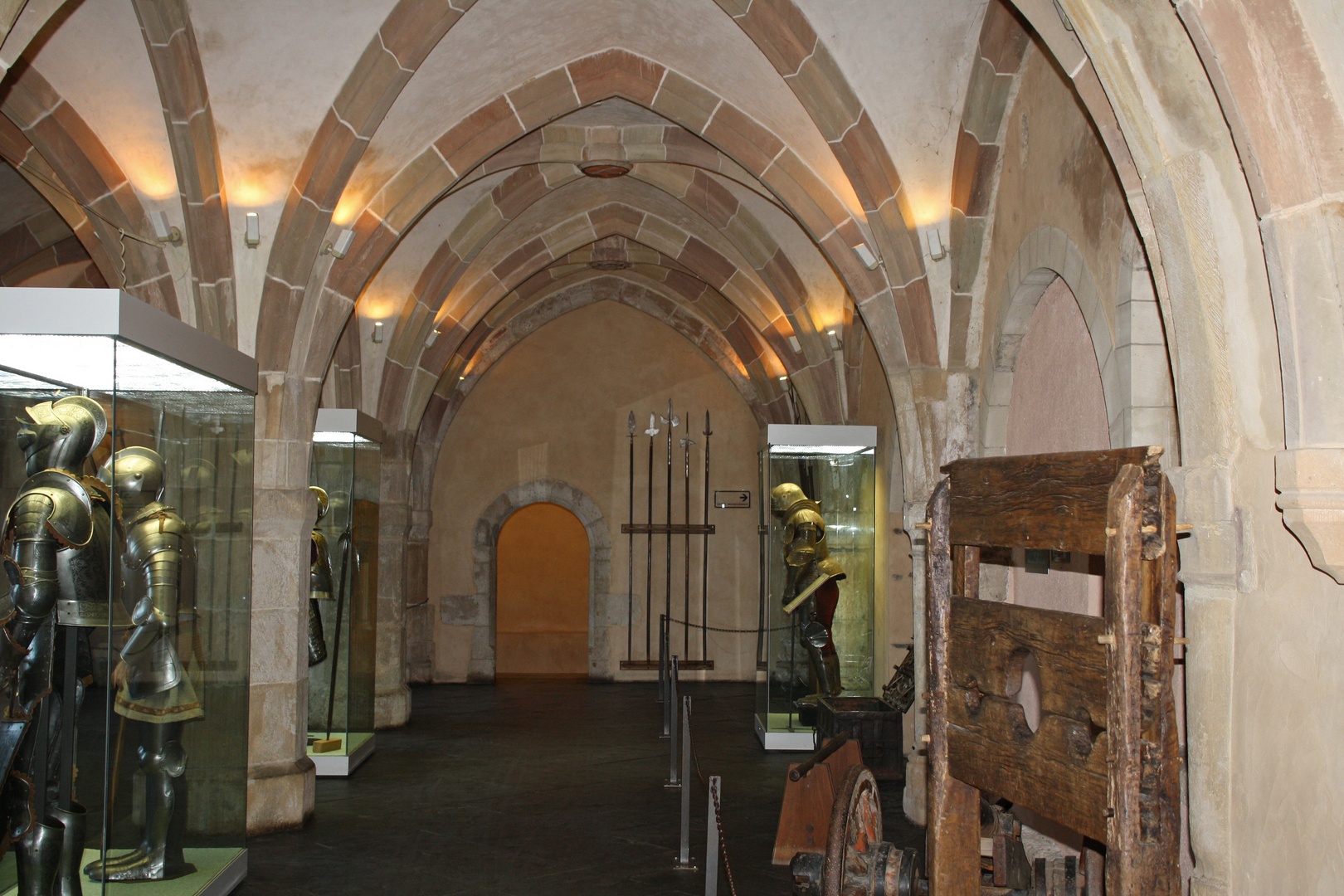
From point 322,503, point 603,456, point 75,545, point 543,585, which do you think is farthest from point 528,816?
point 543,585

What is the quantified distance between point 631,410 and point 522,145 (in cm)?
508

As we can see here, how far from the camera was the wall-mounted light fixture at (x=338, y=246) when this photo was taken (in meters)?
5.66

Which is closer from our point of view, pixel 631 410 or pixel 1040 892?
pixel 1040 892

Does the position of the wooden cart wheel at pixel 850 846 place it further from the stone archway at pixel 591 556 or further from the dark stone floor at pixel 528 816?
the stone archway at pixel 591 556

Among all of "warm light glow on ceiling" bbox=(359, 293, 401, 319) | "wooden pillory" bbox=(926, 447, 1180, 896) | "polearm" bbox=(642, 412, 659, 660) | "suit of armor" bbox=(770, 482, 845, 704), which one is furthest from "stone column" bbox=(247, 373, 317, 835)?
"polearm" bbox=(642, 412, 659, 660)

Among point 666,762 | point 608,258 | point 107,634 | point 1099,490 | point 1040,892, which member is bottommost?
point 666,762

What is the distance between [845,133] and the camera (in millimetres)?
5422

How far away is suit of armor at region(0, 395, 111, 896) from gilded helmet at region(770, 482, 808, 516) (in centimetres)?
468

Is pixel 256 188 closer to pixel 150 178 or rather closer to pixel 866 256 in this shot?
pixel 150 178

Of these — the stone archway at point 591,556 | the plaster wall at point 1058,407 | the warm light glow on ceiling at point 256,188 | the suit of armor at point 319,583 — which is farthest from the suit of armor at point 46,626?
the stone archway at point 591,556

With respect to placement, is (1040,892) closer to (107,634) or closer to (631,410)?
(107,634)

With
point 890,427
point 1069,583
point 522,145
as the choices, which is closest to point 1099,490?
point 1069,583

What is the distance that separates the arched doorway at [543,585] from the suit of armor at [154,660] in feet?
32.6

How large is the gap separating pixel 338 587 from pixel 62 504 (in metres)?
3.41
